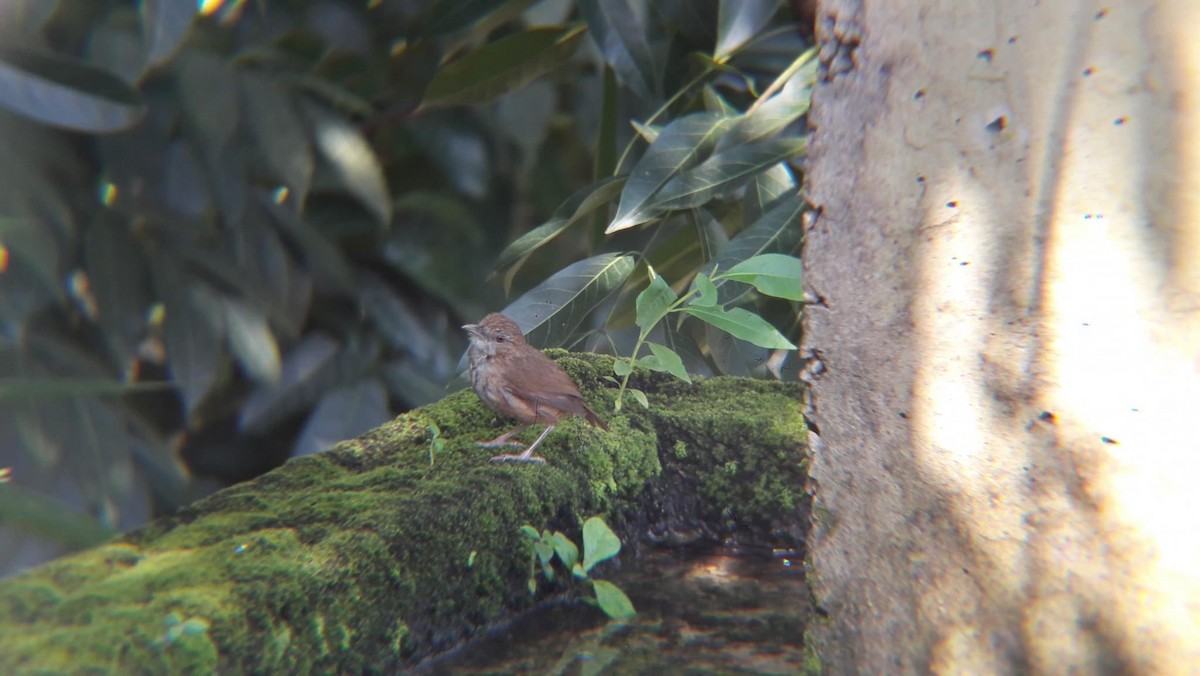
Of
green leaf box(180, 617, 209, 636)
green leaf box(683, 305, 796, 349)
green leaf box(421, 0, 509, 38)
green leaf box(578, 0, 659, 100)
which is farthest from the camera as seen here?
green leaf box(421, 0, 509, 38)

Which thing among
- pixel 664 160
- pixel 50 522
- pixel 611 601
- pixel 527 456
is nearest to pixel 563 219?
pixel 664 160

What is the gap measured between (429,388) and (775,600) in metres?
1.57

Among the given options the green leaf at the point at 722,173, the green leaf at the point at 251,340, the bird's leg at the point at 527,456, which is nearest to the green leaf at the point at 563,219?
the green leaf at the point at 722,173

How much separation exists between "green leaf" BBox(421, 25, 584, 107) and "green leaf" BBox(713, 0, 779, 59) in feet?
1.48

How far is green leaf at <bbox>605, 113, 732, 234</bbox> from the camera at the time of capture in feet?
5.88

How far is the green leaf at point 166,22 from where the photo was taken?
1.91m

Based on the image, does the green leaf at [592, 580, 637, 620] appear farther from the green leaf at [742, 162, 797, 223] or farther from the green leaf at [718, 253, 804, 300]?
the green leaf at [742, 162, 797, 223]

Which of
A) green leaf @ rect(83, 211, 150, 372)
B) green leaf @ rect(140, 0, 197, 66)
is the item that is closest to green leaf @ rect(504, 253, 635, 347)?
green leaf @ rect(140, 0, 197, 66)

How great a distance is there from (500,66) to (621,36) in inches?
13.4

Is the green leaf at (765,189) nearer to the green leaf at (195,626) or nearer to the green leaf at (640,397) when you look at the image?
the green leaf at (640,397)

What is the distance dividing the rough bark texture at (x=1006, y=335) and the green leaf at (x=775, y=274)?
0.18 metres

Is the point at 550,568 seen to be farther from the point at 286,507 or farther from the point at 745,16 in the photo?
the point at 745,16

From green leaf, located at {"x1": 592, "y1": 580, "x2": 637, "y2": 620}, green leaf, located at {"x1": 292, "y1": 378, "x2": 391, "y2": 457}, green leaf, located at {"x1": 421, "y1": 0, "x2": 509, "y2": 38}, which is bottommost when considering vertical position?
green leaf, located at {"x1": 292, "y1": 378, "x2": 391, "y2": 457}

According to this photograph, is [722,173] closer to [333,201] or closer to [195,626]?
[195,626]
